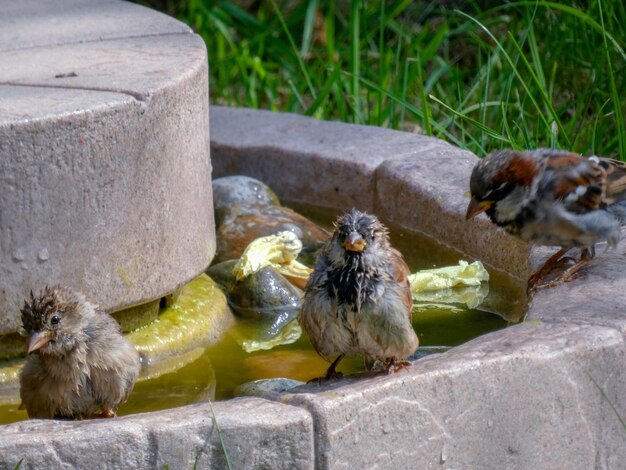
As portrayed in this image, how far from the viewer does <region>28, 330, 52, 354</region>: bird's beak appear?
3.95 m

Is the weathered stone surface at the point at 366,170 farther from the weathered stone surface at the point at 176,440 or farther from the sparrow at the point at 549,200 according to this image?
the weathered stone surface at the point at 176,440

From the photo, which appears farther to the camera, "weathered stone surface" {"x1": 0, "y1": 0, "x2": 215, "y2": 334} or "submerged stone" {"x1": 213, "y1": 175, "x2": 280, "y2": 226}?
"submerged stone" {"x1": 213, "y1": 175, "x2": 280, "y2": 226}

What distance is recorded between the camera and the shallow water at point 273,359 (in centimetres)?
453

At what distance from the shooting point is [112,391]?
402 centimetres

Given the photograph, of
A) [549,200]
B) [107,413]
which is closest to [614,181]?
[549,200]

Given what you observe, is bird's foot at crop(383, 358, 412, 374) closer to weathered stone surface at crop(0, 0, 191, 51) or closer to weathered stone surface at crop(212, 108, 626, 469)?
weathered stone surface at crop(212, 108, 626, 469)

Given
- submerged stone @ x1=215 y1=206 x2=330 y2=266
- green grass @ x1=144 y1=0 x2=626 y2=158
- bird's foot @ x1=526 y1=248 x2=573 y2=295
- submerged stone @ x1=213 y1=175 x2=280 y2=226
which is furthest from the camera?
green grass @ x1=144 y1=0 x2=626 y2=158

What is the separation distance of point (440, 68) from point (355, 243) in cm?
475

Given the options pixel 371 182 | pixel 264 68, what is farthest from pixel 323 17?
pixel 371 182

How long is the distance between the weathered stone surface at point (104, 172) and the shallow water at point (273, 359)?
1.10 feet

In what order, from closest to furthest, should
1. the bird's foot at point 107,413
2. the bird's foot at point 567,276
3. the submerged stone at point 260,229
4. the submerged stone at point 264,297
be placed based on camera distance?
the bird's foot at point 107,413 → the bird's foot at point 567,276 → the submerged stone at point 264,297 → the submerged stone at point 260,229

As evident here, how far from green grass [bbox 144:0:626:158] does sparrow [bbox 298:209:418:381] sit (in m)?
1.75

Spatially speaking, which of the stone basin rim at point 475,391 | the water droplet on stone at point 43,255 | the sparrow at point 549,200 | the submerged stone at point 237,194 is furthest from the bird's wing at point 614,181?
the water droplet on stone at point 43,255

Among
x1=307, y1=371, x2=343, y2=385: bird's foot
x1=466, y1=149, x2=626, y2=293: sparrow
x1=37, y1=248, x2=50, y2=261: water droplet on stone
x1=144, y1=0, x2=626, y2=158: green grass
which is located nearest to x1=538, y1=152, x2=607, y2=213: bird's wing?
x1=466, y1=149, x2=626, y2=293: sparrow
